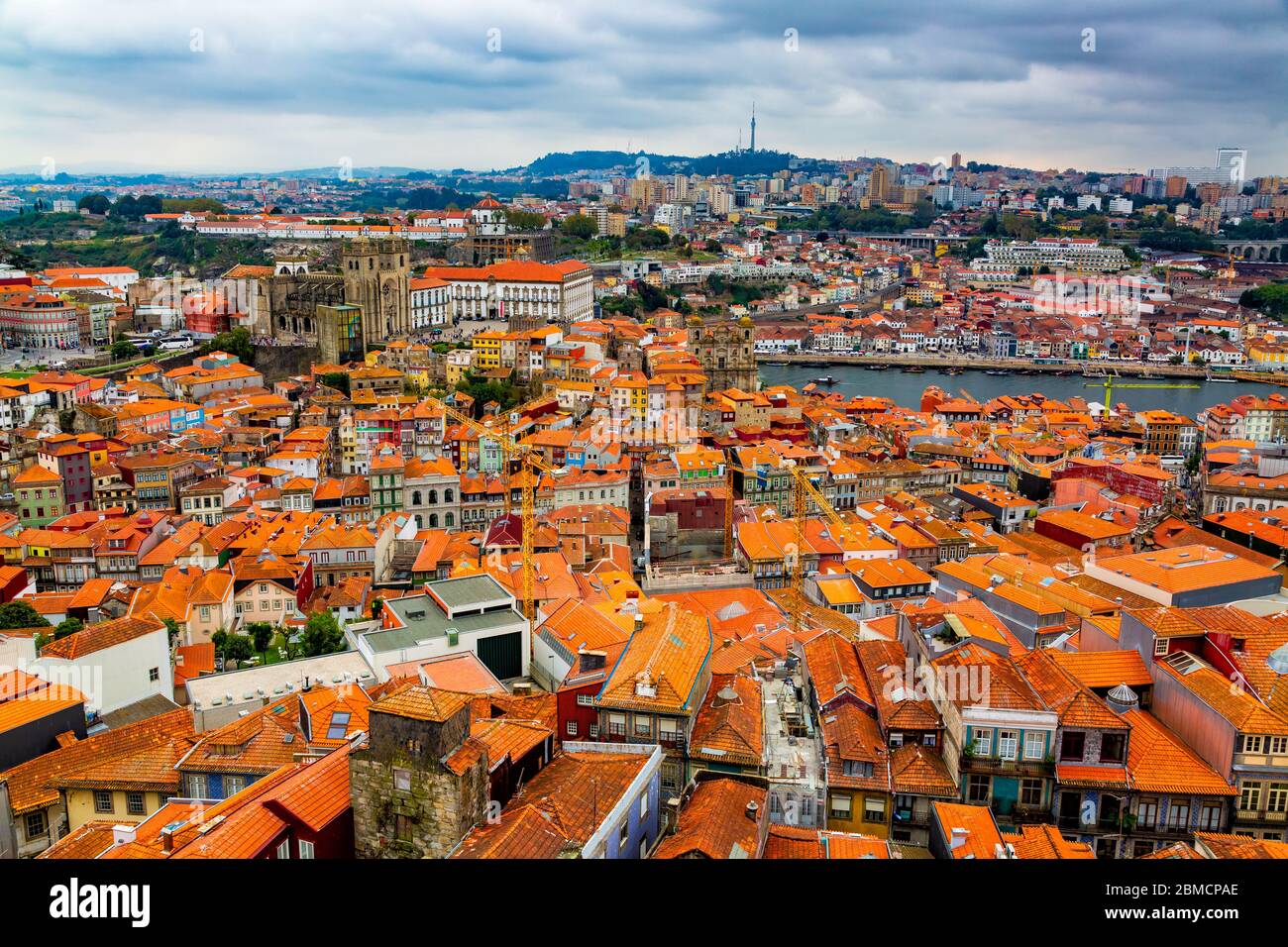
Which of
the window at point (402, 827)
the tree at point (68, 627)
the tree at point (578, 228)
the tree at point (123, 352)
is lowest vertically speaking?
the tree at point (68, 627)

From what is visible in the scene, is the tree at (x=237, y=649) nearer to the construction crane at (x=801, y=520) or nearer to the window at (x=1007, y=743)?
the construction crane at (x=801, y=520)

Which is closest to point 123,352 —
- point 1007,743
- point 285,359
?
point 285,359

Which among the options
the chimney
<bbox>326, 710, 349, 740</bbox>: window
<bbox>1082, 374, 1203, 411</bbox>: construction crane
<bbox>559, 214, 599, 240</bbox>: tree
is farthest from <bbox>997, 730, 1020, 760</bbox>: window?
<bbox>559, 214, 599, 240</bbox>: tree

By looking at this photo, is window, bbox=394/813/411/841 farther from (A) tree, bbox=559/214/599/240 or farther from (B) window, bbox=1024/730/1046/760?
(A) tree, bbox=559/214/599/240

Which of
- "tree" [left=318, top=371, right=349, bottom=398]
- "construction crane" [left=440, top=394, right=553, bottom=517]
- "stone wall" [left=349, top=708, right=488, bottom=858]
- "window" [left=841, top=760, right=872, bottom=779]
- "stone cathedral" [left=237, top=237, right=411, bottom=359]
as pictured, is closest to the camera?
"stone wall" [left=349, top=708, right=488, bottom=858]

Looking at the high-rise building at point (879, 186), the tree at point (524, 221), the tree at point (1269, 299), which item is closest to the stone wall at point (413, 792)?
the tree at point (524, 221)
